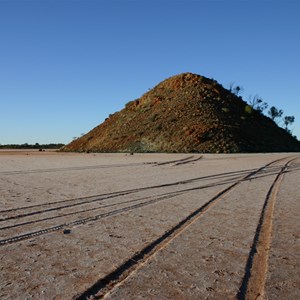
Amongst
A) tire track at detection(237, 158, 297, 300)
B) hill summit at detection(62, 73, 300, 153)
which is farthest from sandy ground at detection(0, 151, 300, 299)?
hill summit at detection(62, 73, 300, 153)

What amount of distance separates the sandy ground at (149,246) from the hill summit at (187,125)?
3504 cm

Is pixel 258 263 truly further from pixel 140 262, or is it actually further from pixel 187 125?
pixel 187 125

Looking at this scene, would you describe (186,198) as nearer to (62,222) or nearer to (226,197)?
(226,197)

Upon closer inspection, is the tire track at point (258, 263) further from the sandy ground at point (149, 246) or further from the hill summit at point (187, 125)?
the hill summit at point (187, 125)

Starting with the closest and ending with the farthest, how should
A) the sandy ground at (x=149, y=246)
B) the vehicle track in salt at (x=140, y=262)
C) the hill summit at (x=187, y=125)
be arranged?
the vehicle track in salt at (x=140, y=262) < the sandy ground at (x=149, y=246) < the hill summit at (x=187, y=125)

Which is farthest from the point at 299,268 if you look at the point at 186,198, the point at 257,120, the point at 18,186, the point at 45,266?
the point at 257,120

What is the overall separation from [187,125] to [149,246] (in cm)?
4539

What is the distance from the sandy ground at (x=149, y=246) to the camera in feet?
12.8

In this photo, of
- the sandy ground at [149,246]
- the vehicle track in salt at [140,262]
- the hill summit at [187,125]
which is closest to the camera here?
the vehicle track in salt at [140,262]

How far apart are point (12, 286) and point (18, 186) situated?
8.17 m

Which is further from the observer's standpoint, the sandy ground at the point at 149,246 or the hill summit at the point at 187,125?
the hill summit at the point at 187,125

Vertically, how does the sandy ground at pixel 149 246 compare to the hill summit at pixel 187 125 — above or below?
below

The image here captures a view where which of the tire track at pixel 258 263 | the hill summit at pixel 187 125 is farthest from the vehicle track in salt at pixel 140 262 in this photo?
the hill summit at pixel 187 125

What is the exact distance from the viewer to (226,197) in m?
9.62
